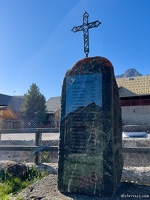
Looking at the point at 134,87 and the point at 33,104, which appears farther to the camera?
the point at 33,104

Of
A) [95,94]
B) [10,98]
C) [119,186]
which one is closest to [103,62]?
[95,94]

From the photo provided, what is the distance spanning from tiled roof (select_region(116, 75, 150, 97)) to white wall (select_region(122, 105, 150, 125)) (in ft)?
5.84

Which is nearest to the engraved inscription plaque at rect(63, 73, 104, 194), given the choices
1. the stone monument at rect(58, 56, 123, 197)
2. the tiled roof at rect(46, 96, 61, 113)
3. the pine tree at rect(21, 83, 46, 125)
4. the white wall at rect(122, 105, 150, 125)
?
the stone monument at rect(58, 56, 123, 197)

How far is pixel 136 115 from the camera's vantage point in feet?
68.5

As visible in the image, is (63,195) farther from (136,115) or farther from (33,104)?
(33,104)

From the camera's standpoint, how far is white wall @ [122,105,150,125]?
20406 mm

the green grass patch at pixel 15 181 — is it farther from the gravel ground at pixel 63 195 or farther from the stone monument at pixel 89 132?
the stone monument at pixel 89 132

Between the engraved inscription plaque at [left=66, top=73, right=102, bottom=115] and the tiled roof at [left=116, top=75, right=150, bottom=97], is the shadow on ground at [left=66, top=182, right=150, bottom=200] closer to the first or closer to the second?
the engraved inscription plaque at [left=66, top=73, right=102, bottom=115]

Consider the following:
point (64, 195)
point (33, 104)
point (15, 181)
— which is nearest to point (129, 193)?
point (64, 195)

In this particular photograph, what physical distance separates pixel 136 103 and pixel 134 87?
2159mm

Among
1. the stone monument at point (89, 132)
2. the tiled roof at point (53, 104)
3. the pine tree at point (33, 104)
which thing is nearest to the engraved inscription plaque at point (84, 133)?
the stone monument at point (89, 132)

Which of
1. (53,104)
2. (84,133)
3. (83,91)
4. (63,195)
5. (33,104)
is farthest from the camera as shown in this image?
(53,104)

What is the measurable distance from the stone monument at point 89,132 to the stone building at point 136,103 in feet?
62.3

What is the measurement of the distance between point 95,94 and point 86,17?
202 centimetres
